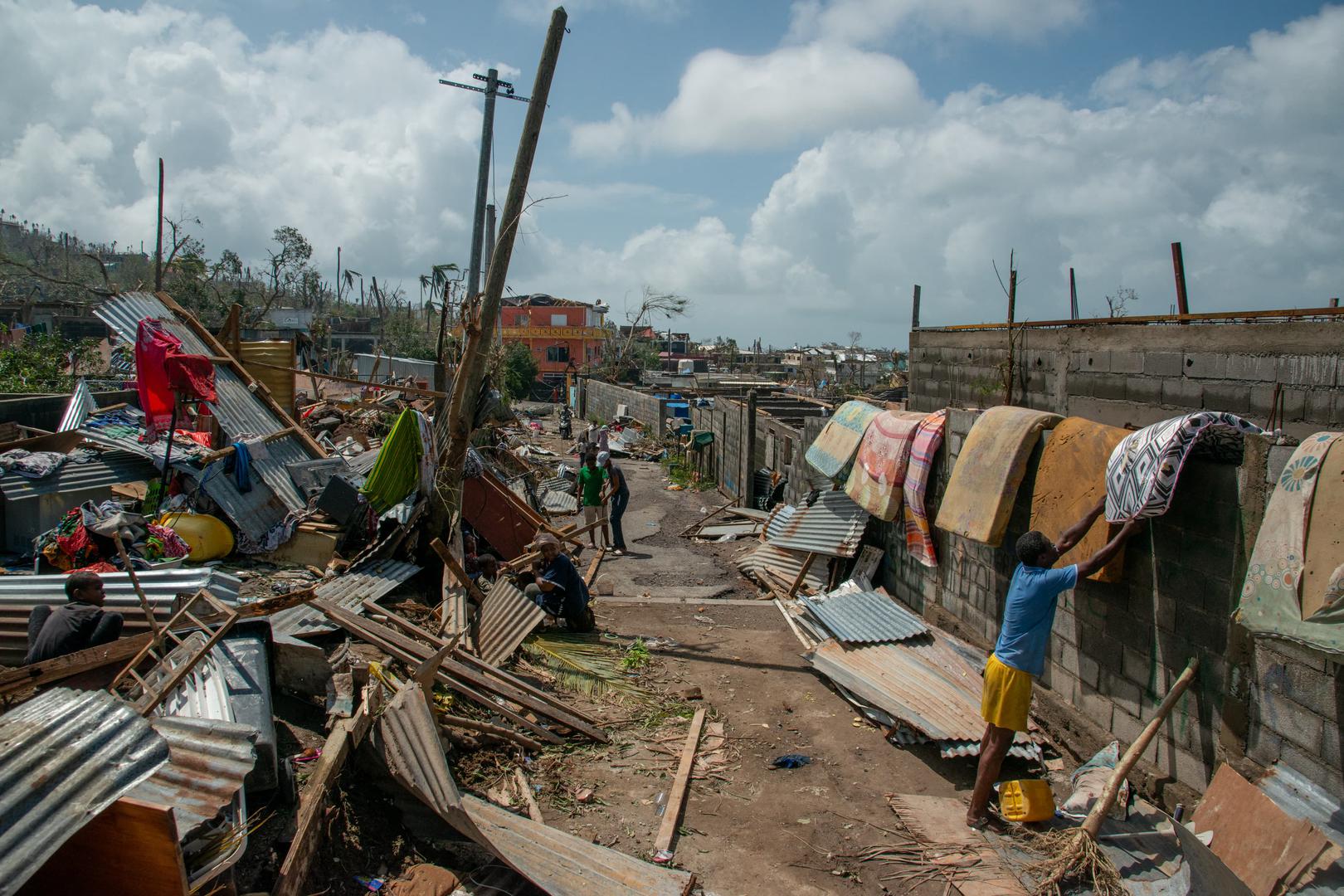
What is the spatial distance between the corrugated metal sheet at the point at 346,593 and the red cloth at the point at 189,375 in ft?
8.84

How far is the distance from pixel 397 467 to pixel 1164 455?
6827 mm

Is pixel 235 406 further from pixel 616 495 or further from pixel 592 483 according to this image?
pixel 616 495

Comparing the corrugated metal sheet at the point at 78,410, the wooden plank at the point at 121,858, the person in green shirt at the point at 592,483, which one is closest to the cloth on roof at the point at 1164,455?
the wooden plank at the point at 121,858

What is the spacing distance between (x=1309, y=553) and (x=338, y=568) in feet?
25.3

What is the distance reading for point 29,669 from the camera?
4363mm

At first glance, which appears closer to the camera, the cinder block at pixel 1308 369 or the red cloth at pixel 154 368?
the cinder block at pixel 1308 369

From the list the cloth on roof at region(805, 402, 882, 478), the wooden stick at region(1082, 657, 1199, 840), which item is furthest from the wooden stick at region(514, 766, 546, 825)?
the cloth on roof at region(805, 402, 882, 478)

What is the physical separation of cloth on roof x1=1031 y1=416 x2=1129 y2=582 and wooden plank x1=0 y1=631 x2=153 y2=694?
18.2 ft

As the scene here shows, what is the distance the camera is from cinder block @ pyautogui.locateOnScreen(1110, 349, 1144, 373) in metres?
7.27

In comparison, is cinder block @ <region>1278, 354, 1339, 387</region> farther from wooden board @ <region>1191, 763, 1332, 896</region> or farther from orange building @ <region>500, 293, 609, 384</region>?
orange building @ <region>500, 293, 609, 384</region>

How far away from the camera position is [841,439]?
31.2 feet

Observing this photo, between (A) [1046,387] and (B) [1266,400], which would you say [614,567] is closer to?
(A) [1046,387]

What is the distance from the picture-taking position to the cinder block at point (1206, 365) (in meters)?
6.43

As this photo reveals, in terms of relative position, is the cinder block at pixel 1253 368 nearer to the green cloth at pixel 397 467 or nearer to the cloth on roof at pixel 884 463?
the cloth on roof at pixel 884 463
